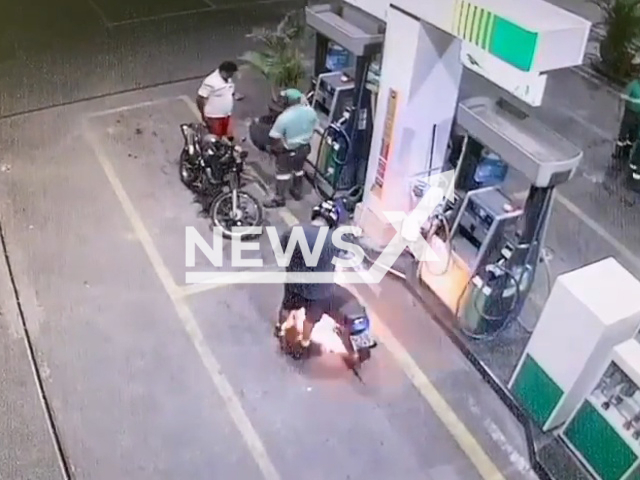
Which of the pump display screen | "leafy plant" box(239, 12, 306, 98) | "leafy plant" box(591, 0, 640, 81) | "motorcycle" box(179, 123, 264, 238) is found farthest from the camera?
"leafy plant" box(591, 0, 640, 81)

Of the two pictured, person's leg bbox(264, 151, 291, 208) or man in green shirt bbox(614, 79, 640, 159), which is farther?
man in green shirt bbox(614, 79, 640, 159)

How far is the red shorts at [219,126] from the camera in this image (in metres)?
8.50

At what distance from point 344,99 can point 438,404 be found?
360cm

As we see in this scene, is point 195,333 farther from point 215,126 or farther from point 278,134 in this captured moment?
point 215,126

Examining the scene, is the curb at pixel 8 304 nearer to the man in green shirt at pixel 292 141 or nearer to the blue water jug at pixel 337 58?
the man in green shirt at pixel 292 141

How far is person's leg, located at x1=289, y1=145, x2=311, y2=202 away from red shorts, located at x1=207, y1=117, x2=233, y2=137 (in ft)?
3.17

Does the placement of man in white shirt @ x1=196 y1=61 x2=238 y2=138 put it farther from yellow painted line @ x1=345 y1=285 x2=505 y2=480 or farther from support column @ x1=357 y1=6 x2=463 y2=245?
yellow painted line @ x1=345 y1=285 x2=505 y2=480

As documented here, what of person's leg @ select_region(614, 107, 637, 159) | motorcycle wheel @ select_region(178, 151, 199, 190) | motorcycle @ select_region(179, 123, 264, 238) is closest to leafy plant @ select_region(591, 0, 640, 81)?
person's leg @ select_region(614, 107, 637, 159)

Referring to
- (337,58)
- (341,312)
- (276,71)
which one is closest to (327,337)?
(341,312)

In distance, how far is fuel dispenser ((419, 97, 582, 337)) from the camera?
19.7 ft

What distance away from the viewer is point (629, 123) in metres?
9.35

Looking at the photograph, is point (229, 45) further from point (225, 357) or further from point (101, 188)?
point (225, 357)

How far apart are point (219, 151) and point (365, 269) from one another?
1.98 metres

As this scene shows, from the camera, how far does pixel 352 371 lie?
21.4 ft
